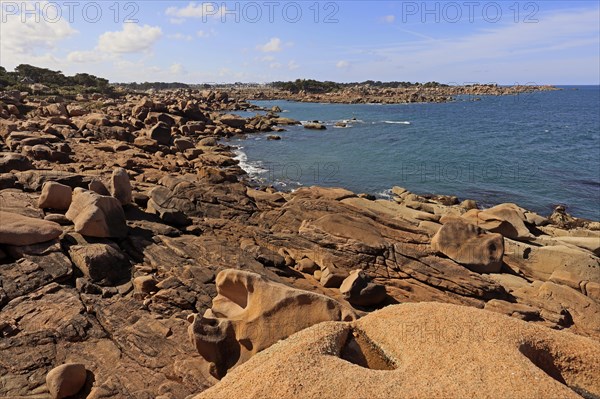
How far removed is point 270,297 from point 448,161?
138ft

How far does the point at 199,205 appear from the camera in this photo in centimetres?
1828

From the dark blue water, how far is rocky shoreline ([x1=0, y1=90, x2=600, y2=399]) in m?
12.3

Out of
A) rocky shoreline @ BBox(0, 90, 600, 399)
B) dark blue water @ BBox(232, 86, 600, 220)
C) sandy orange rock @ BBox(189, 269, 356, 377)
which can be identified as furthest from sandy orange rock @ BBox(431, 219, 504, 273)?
dark blue water @ BBox(232, 86, 600, 220)

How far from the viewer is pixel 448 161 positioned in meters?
46.6

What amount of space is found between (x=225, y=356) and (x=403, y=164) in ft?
127

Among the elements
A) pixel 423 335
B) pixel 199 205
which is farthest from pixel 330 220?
pixel 423 335

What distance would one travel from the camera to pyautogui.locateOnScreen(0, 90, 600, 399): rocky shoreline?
24.4ft

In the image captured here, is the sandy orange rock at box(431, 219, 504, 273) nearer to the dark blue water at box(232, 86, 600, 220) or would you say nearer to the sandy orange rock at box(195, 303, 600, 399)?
the sandy orange rock at box(195, 303, 600, 399)

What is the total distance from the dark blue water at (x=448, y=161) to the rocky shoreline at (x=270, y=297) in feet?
40.5

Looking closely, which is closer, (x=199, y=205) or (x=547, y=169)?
(x=199, y=205)

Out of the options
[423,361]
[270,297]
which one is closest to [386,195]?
[270,297]

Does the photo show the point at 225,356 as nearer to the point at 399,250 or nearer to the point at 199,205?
the point at 399,250

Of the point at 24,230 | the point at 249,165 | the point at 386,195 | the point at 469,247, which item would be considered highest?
the point at 249,165

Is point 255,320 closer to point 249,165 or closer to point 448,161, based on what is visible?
point 249,165
